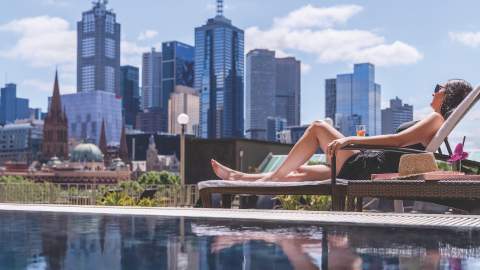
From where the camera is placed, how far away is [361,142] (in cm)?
552

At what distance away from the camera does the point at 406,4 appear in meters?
133

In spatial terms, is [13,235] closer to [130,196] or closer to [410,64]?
[130,196]

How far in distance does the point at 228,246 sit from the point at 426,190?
2247mm

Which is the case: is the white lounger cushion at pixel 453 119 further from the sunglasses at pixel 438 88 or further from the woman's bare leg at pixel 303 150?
the woman's bare leg at pixel 303 150

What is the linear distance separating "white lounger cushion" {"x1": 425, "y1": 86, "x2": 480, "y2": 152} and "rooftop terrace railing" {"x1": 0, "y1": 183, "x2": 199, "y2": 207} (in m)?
3.86

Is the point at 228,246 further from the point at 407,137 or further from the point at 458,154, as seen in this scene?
the point at 458,154

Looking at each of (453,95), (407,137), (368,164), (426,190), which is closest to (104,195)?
(368,164)

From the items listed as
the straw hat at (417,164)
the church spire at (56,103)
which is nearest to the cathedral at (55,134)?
the church spire at (56,103)

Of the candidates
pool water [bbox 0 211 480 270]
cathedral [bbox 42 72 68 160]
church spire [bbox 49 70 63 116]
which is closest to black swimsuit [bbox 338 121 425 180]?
pool water [bbox 0 211 480 270]

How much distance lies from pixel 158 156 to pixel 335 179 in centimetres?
17355

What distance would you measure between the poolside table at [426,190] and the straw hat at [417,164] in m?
0.23

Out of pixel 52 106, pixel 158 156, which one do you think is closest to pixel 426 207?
pixel 52 106

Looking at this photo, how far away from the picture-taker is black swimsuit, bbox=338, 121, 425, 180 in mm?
5906

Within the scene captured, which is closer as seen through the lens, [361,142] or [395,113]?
[361,142]
